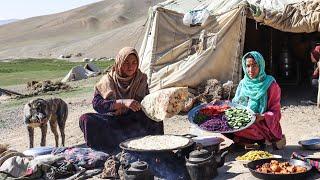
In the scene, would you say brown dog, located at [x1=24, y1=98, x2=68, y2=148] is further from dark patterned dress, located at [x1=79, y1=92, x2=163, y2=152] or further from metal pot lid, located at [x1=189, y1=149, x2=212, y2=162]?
metal pot lid, located at [x1=189, y1=149, x2=212, y2=162]

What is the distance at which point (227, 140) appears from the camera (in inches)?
258

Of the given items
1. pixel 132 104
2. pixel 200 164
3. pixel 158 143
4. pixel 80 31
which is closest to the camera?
pixel 200 164

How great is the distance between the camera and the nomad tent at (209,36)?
9438mm

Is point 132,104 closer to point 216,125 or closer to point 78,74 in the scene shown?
point 216,125

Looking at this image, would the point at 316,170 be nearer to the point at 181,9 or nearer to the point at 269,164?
the point at 269,164

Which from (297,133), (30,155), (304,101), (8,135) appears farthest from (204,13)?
(30,155)

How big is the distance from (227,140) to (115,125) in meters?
1.67

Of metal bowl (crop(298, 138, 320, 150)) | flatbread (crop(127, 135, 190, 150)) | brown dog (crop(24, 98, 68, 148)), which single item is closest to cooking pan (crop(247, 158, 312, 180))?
flatbread (crop(127, 135, 190, 150))

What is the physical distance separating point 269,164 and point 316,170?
0.43 meters

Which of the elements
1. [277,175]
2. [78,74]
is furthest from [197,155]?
[78,74]

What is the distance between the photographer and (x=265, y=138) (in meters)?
5.67

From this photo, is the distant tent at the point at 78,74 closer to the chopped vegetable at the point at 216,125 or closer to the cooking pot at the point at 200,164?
the chopped vegetable at the point at 216,125

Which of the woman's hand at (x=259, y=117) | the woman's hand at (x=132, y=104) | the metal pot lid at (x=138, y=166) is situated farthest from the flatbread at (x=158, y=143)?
the woman's hand at (x=259, y=117)

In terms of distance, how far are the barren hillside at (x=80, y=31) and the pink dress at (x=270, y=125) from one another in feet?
131
